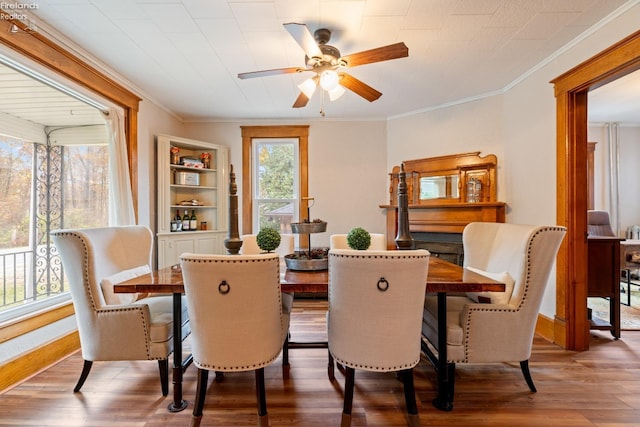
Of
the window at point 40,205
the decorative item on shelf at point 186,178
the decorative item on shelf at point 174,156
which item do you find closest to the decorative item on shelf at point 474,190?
the decorative item on shelf at point 186,178

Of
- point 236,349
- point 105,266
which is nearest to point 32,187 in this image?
point 105,266

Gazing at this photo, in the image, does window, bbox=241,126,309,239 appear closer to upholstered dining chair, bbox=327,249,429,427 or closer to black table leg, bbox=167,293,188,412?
black table leg, bbox=167,293,188,412

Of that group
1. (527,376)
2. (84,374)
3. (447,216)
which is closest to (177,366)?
(84,374)

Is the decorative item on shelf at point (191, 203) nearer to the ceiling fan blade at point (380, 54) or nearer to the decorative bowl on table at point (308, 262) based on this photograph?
the decorative bowl on table at point (308, 262)

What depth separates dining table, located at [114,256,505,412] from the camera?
1.49 m

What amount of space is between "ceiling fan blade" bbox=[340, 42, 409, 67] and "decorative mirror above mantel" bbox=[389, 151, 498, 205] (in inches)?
82.6

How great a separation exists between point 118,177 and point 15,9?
4.35ft

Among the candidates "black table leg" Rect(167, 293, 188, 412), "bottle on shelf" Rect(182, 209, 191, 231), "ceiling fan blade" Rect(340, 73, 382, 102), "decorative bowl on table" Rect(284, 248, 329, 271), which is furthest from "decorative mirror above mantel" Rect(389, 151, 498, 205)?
"black table leg" Rect(167, 293, 188, 412)

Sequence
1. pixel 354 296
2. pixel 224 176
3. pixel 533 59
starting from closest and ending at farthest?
pixel 354 296
pixel 533 59
pixel 224 176

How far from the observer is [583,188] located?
90.5 inches

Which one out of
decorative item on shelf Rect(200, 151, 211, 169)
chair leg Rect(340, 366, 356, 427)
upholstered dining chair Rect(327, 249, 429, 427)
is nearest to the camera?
upholstered dining chair Rect(327, 249, 429, 427)

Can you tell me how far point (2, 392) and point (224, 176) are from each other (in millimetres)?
2804

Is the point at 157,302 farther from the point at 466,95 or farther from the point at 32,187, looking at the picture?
the point at 466,95

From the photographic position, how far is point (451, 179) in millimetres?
3535
